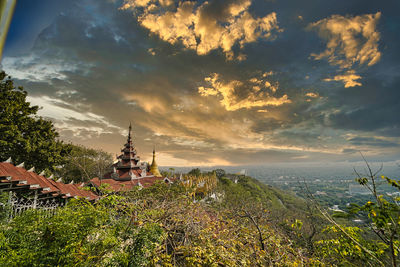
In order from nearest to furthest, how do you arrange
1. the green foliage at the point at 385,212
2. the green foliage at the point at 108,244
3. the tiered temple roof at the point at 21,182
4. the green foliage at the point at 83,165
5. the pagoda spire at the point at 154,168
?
the green foliage at the point at 385,212 → the green foliage at the point at 108,244 → the tiered temple roof at the point at 21,182 → the green foliage at the point at 83,165 → the pagoda spire at the point at 154,168

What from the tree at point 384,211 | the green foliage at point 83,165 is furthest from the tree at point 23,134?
the tree at point 384,211

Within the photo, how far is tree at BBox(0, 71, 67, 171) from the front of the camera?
13977 mm

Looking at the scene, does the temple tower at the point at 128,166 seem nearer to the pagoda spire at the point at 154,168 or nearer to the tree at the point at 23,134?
the pagoda spire at the point at 154,168

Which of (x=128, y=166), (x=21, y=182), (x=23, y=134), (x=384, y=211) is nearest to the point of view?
(x=384, y=211)

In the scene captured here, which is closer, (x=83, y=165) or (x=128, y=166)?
(x=83, y=165)

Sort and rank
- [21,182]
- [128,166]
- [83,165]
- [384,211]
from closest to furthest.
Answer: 1. [384,211]
2. [21,182]
3. [83,165]
4. [128,166]

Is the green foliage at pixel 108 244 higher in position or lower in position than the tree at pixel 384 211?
lower

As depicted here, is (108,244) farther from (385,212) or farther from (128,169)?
(128,169)

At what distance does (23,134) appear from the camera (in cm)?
1591


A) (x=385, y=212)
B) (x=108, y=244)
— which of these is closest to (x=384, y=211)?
(x=385, y=212)

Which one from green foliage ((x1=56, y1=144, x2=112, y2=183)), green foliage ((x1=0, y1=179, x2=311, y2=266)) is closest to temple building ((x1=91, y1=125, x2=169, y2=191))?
green foliage ((x1=56, y1=144, x2=112, y2=183))

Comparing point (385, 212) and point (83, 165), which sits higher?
point (385, 212)

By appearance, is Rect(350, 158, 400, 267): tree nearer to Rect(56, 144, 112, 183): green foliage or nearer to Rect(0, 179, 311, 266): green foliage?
Rect(0, 179, 311, 266): green foliage

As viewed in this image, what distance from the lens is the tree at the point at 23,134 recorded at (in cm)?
1398
